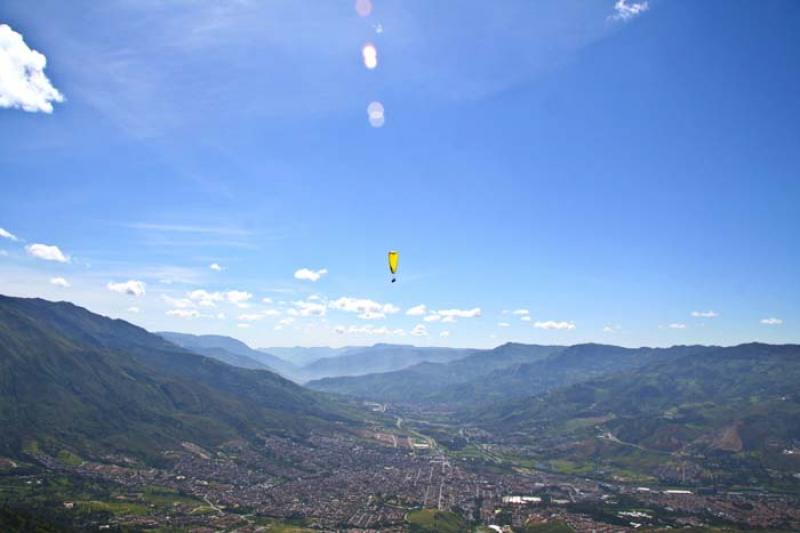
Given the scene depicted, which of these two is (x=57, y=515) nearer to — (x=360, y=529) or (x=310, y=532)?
(x=310, y=532)

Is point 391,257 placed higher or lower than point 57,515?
higher

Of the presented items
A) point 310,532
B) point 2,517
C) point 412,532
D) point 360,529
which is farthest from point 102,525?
point 412,532

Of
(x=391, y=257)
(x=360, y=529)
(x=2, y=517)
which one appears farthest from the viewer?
(x=360, y=529)

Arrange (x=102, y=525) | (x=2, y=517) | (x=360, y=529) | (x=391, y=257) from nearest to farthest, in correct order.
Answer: (x=391, y=257), (x=2, y=517), (x=102, y=525), (x=360, y=529)

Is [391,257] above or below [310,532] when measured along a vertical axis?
above

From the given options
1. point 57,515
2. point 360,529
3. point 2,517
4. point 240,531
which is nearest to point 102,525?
point 57,515

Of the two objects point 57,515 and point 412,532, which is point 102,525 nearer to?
point 57,515

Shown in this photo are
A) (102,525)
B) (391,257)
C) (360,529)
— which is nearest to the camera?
(391,257)

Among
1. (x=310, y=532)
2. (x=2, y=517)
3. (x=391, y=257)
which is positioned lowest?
(x=310, y=532)

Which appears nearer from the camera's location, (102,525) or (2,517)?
(2,517)
